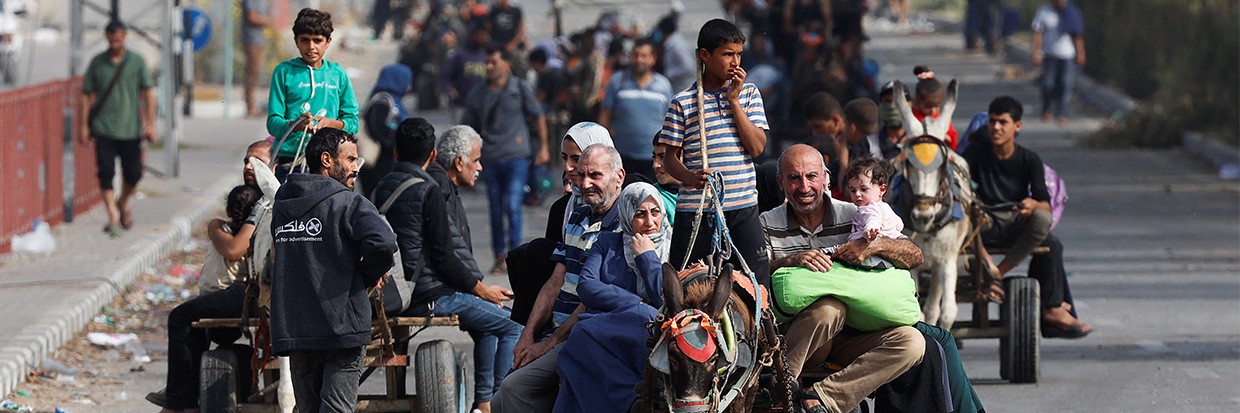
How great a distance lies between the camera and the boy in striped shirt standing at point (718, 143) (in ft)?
25.4

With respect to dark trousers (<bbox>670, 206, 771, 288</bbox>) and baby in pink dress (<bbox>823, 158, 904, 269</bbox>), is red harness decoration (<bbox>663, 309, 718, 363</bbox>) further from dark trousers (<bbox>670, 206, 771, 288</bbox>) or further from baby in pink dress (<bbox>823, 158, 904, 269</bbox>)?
baby in pink dress (<bbox>823, 158, 904, 269</bbox>)

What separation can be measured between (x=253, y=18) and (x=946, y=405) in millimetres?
22322

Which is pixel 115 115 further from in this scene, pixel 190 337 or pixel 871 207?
pixel 871 207

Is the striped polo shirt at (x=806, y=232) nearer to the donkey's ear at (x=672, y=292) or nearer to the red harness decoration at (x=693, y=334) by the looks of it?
the donkey's ear at (x=672, y=292)

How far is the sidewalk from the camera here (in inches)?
453

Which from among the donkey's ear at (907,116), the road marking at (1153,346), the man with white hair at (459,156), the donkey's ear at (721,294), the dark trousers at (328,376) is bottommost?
the road marking at (1153,346)

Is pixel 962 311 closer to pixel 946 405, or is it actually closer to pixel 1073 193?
pixel 946 405

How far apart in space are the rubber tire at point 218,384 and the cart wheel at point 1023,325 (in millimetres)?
4174

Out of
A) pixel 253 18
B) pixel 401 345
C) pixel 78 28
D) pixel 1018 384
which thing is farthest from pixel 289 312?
pixel 253 18

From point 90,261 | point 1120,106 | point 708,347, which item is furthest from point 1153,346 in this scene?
point 1120,106

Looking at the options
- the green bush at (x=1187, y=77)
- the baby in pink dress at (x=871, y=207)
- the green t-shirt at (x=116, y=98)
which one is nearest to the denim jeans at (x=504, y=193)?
the green t-shirt at (x=116, y=98)

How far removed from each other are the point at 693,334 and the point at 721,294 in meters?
0.22

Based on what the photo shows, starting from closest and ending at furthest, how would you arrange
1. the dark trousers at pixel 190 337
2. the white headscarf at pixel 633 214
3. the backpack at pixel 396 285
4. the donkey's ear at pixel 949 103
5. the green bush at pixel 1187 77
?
the white headscarf at pixel 633 214
the backpack at pixel 396 285
the dark trousers at pixel 190 337
the donkey's ear at pixel 949 103
the green bush at pixel 1187 77

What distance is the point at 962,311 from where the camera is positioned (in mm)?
12992
